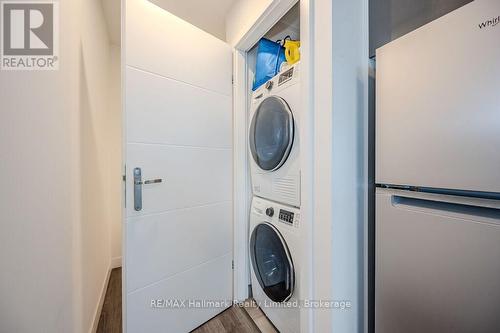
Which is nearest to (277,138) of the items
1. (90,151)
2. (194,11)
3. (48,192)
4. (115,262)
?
(48,192)

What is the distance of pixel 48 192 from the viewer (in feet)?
2.75

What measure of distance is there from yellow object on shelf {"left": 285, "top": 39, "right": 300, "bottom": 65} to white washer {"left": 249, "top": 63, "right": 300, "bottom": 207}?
15 cm

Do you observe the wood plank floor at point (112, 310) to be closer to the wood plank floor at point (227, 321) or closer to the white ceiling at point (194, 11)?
the wood plank floor at point (227, 321)

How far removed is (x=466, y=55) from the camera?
570 mm

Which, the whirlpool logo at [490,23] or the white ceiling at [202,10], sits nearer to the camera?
the whirlpool logo at [490,23]

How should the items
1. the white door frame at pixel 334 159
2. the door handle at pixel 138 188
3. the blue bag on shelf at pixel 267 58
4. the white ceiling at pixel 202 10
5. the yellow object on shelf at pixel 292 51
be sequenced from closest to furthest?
the white door frame at pixel 334 159, the door handle at pixel 138 188, the yellow object on shelf at pixel 292 51, the blue bag on shelf at pixel 267 58, the white ceiling at pixel 202 10

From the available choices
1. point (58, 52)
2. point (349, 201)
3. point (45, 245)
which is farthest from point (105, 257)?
point (349, 201)

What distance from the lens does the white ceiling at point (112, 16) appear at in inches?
65.1

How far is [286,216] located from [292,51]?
42.1 inches

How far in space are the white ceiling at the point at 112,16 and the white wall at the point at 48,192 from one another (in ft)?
1.59

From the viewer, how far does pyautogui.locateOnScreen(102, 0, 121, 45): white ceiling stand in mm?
1654

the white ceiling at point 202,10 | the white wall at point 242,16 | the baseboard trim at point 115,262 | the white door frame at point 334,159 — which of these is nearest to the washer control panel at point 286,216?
the white door frame at point 334,159

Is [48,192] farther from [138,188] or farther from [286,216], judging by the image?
[286,216]

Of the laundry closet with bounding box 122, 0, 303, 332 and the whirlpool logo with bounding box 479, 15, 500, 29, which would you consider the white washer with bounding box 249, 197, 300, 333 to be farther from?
the whirlpool logo with bounding box 479, 15, 500, 29
